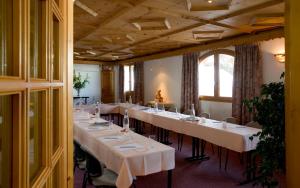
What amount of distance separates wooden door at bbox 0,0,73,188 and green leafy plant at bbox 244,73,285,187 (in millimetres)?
1628

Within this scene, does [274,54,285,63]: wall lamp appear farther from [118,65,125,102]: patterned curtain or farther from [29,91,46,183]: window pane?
[118,65,125,102]: patterned curtain

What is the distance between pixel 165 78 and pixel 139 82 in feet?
5.47

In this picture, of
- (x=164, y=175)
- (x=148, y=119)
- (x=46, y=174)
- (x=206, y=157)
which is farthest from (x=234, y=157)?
(x=46, y=174)

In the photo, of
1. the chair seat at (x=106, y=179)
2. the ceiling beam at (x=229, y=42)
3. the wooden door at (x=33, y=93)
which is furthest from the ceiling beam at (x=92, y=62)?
the wooden door at (x=33, y=93)

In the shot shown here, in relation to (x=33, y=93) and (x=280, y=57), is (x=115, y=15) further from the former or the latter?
(x=33, y=93)

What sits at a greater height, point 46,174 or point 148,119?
point 46,174

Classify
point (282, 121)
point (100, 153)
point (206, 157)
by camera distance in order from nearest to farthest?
1. point (282, 121)
2. point (100, 153)
3. point (206, 157)

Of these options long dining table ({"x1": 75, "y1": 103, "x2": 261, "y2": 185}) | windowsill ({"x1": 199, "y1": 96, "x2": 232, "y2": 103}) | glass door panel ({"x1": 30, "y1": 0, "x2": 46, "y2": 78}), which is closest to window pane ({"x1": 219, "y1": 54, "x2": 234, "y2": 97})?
windowsill ({"x1": 199, "y1": 96, "x2": 232, "y2": 103})

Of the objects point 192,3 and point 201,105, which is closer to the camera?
point 192,3

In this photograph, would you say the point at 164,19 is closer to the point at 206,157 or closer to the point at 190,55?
the point at 206,157

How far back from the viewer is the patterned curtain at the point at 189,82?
25.1ft

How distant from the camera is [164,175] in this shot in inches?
159

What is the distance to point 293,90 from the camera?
4.05 feet

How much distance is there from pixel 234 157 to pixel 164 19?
3.09m
